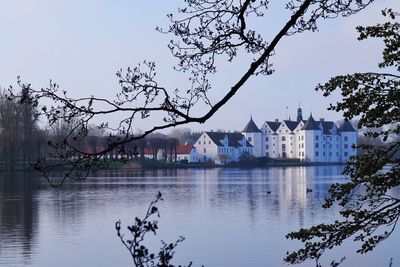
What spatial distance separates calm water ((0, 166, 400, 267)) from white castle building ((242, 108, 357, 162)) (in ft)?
230

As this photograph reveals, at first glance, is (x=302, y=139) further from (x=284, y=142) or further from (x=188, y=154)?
(x=188, y=154)

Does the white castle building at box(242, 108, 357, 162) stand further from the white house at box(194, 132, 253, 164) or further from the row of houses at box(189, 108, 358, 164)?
the white house at box(194, 132, 253, 164)

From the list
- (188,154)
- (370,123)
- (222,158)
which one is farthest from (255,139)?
(370,123)

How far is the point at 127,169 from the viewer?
76500mm

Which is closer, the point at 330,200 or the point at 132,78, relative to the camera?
the point at 132,78

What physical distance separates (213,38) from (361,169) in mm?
2549

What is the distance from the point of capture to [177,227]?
2023 centimetres

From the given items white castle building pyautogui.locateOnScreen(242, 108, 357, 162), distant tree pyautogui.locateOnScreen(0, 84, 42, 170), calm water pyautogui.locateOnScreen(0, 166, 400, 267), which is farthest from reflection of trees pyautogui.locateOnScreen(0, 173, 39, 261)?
white castle building pyautogui.locateOnScreen(242, 108, 357, 162)

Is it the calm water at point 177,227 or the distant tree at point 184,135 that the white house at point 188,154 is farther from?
the calm water at point 177,227

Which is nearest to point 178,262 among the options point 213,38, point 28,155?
point 213,38

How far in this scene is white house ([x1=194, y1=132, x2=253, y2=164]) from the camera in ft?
333

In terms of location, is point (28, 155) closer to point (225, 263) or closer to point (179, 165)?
point (179, 165)

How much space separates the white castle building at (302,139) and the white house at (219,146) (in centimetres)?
404

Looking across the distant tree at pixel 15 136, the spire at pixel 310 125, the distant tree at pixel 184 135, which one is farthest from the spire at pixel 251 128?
the distant tree at pixel 15 136
